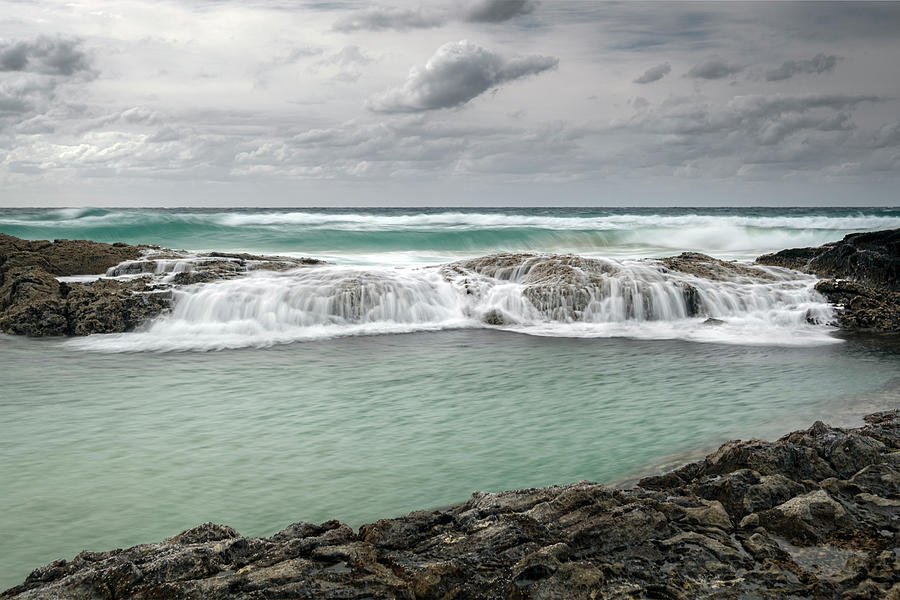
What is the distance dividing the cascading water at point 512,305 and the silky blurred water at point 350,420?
0.98m

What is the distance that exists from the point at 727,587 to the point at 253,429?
438cm

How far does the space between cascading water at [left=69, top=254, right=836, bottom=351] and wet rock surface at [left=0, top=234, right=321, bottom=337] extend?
34 centimetres

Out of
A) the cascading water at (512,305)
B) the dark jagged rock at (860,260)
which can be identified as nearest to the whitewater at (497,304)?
the cascading water at (512,305)

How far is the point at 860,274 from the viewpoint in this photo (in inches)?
496

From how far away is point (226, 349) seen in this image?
31.8 feet

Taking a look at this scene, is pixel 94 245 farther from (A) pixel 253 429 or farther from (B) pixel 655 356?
(B) pixel 655 356

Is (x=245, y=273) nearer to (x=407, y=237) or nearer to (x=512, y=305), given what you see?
(x=512, y=305)

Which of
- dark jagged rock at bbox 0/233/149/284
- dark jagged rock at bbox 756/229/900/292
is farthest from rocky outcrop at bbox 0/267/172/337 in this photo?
dark jagged rock at bbox 756/229/900/292

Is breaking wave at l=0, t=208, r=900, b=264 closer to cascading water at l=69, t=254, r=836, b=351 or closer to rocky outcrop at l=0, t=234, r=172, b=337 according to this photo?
cascading water at l=69, t=254, r=836, b=351

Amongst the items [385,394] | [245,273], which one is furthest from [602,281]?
[245,273]

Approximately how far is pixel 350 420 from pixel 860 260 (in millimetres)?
10728

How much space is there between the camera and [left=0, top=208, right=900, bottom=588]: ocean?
4762mm

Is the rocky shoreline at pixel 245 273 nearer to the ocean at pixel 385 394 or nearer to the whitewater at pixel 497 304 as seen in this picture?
the whitewater at pixel 497 304

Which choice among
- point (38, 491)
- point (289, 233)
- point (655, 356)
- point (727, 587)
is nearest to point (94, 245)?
point (38, 491)
